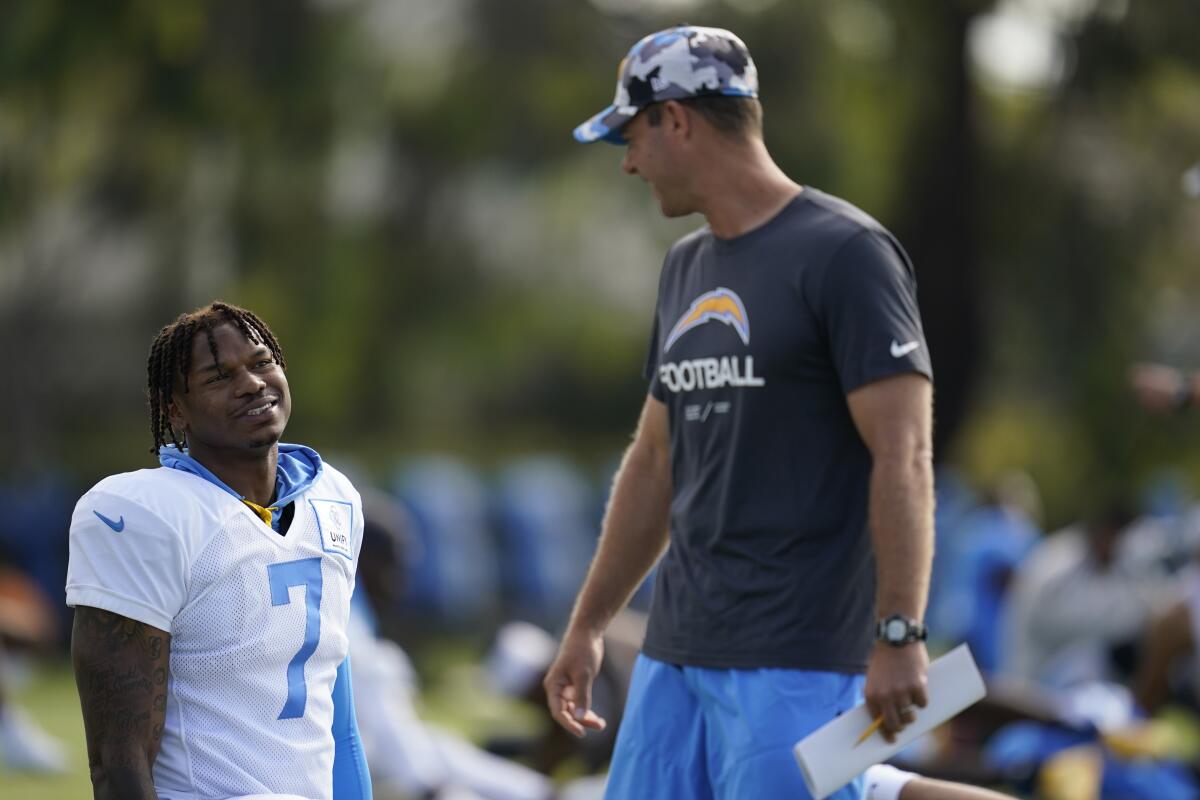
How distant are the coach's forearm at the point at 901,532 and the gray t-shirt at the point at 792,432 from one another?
0.19m

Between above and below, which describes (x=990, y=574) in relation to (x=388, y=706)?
below

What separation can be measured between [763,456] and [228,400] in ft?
4.00

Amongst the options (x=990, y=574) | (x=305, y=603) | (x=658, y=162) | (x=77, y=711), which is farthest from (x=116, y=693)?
(x=77, y=711)

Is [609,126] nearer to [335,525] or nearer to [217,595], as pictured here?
[335,525]

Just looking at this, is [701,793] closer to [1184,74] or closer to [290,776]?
[290,776]

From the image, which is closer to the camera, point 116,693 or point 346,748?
point 116,693

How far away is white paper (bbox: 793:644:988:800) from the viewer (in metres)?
3.74

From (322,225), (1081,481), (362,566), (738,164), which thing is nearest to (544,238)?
(322,225)

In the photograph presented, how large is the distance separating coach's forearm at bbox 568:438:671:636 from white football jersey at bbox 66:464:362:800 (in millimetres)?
1136

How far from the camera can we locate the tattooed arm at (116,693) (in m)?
3.12

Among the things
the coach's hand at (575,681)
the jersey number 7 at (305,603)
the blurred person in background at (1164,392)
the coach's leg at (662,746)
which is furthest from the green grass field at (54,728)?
the jersey number 7 at (305,603)

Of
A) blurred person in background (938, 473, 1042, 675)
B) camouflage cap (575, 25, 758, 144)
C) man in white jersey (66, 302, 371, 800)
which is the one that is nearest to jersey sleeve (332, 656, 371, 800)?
man in white jersey (66, 302, 371, 800)

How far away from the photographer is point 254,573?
3283mm

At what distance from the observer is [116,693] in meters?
3.13
